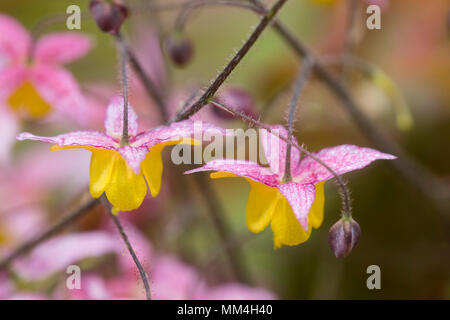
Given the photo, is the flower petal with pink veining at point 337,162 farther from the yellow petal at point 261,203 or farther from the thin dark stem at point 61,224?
the thin dark stem at point 61,224

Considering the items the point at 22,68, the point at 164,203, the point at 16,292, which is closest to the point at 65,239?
the point at 16,292

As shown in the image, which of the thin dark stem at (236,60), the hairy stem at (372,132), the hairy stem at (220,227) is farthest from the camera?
the hairy stem at (220,227)

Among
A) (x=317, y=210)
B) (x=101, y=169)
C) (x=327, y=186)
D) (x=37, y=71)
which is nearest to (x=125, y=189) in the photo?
(x=101, y=169)

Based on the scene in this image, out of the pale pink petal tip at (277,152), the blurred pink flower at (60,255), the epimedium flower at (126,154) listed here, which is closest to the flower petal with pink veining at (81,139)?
the epimedium flower at (126,154)

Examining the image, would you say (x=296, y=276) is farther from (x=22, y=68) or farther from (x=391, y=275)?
(x=22, y=68)

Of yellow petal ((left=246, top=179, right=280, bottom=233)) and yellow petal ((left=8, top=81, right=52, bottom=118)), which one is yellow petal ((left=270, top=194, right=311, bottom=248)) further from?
yellow petal ((left=8, top=81, right=52, bottom=118))
